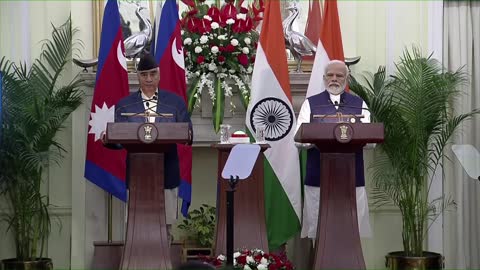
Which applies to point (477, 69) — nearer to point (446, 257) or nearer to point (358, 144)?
point (446, 257)

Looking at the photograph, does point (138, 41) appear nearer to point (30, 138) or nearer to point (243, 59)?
point (243, 59)

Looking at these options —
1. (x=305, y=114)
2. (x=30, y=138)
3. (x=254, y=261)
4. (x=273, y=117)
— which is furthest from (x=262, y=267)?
(x=30, y=138)

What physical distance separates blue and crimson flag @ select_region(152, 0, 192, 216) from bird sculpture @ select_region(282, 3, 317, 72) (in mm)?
1031

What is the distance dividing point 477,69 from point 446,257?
1.82m

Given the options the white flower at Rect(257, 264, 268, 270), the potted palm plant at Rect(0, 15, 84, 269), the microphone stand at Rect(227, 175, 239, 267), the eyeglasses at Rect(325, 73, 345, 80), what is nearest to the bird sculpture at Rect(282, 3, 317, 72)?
the eyeglasses at Rect(325, 73, 345, 80)

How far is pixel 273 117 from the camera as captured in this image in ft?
23.5

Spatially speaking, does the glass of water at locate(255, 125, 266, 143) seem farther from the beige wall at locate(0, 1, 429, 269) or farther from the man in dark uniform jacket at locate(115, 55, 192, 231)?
the beige wall at locate(0, 1, 429, 269)

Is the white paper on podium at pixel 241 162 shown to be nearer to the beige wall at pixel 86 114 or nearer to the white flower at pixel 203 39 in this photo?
the white flower at pixel 203 39

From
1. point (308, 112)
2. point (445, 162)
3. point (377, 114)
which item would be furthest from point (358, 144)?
point (445, 162)

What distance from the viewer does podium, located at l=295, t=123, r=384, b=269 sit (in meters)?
5.65

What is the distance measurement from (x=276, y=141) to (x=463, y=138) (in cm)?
193

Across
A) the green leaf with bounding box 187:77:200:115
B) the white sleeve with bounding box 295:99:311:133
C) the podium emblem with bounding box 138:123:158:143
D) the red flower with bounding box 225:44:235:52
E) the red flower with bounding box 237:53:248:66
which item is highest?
the red flower with bounding box 225:44:235:52

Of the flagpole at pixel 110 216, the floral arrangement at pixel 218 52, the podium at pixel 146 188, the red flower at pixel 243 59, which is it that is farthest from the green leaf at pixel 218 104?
the podium at pixel 146 188

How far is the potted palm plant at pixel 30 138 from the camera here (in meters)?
6.96
